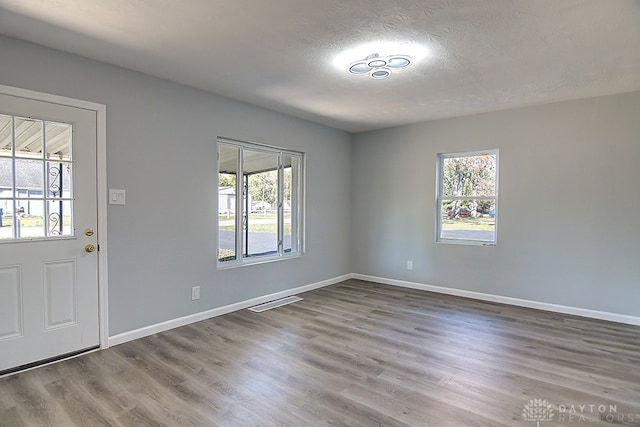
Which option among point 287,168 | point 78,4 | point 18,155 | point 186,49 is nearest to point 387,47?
point 186,49

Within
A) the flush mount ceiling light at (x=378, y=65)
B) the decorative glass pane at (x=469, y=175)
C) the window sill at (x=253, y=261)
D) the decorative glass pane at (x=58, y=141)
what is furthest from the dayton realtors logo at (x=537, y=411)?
the decorative glass pane at (x=58, y=141)

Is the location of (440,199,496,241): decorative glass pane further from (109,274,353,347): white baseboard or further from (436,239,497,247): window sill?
(109,274,353,347): white baseboard

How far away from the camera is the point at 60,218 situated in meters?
2.80

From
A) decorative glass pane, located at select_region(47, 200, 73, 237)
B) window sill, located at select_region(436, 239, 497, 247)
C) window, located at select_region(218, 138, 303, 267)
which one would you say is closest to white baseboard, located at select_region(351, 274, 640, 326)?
window sill, located at select_region(436, 239, 497, 247)

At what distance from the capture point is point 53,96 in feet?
8.96

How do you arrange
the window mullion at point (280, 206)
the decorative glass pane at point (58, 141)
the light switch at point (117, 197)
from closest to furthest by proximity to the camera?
the decorative glass pane at point (58, 141) < the light switch at point (117, 197) < the window mullion at point (280, 206)

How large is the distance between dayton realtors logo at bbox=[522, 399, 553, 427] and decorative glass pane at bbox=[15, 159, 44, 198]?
145 inches

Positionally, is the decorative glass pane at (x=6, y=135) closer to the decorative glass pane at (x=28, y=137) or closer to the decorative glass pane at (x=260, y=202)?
the decorative glass pane at (x=28, y=137)

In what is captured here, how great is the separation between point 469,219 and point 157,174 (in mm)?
3947

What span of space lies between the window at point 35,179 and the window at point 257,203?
59.2 inches

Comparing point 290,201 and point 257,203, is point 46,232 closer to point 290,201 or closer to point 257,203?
point 257,203

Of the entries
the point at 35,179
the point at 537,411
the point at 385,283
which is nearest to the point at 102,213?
the point at 35,179

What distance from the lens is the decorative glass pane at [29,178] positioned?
2.60 meters

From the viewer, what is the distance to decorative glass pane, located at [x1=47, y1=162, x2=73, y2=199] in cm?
274
